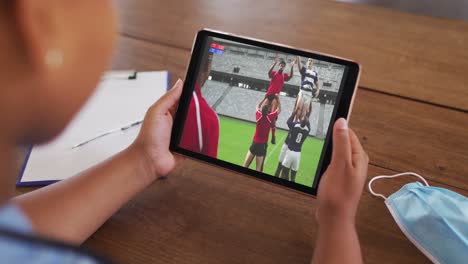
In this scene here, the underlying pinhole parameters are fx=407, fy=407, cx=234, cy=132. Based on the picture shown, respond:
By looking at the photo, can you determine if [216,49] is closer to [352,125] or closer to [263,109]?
[263,109]

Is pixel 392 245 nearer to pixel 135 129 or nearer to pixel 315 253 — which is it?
pixel 315 253

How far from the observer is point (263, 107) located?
0.63 metres

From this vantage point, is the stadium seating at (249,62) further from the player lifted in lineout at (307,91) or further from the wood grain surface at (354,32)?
the wood grain surface at (354,32)

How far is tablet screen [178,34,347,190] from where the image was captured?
603 millimetres

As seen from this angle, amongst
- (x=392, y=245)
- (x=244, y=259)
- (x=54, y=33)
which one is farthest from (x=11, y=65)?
(x=392, y=245)

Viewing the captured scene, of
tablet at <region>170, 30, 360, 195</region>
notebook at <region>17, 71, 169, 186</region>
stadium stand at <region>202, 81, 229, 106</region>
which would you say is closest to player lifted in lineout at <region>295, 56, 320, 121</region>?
tablet at <region>170, 30, 360, 195</region>

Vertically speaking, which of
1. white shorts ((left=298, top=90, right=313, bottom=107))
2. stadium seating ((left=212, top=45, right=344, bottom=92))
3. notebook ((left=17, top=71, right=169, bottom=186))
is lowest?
notebook ((left=17, top=71, right=169, bottom=186))

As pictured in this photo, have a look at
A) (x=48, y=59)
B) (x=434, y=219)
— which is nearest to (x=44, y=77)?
(x=48, y=59)

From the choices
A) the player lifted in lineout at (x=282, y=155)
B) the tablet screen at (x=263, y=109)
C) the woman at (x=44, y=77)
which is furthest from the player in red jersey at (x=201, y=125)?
the woman at (x=44, y=77)

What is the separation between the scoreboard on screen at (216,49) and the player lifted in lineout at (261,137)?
114mm

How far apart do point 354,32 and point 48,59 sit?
717 millimetres

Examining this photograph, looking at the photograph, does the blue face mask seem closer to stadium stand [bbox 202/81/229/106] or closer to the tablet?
the tablet

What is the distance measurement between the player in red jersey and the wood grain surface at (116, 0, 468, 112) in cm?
25

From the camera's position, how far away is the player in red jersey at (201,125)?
644mm
